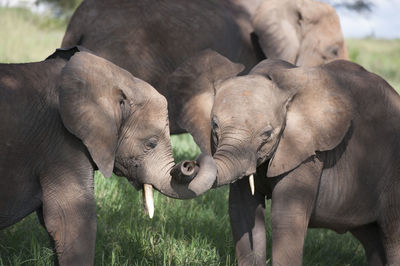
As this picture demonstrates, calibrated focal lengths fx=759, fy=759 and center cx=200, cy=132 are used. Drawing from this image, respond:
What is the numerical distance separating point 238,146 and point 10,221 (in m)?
1.30

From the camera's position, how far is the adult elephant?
21.1ft

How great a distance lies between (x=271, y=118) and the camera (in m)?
4.35

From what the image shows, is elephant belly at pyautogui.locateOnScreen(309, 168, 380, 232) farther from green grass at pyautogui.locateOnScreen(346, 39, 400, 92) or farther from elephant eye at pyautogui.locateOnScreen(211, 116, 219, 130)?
green grass at pyautogui.locateOnScreen(346, 39, 400, 92)

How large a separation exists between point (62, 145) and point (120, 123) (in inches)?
15.3

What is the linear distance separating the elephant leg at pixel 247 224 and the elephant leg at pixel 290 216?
39 centimetres

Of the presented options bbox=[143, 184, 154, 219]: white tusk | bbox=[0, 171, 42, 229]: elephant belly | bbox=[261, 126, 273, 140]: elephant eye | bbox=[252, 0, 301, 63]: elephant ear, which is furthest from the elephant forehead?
bbox=[252, 0, 301, 63]: elephant ear

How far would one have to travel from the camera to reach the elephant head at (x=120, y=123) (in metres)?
4.05

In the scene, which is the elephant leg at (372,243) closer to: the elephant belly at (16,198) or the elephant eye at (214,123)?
the elephant eye at (214,123)

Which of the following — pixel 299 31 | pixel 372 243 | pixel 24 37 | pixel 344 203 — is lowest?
pixel 24 37

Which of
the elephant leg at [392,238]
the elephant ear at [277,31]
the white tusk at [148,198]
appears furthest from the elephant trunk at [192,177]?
the elephant ear at [277,31]

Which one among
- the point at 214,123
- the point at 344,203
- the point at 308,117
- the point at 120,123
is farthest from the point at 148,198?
the point at 344,203

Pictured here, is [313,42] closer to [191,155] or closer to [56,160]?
[191,155]

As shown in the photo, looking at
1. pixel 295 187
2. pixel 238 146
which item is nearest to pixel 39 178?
pixel 238 146

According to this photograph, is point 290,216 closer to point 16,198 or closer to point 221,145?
point 221,145
